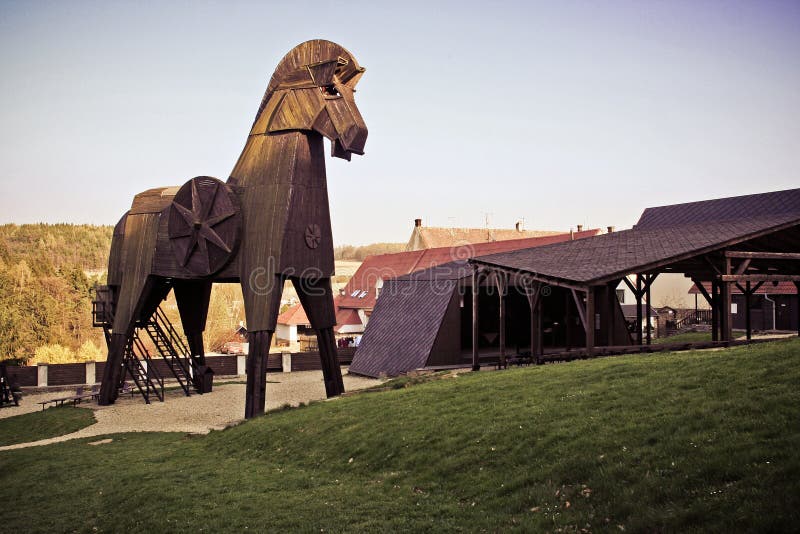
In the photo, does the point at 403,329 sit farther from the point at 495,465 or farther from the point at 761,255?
the point at 495,465

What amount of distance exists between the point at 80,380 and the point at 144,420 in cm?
1357

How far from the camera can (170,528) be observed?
10.4 metres

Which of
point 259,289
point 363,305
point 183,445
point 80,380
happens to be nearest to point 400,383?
point 259,289

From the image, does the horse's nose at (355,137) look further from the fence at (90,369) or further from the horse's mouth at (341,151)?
the fence at (90,369)

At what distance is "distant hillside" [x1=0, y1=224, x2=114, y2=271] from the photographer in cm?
13525

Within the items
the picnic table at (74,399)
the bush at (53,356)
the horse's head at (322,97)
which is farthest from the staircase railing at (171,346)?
the bush at (53,356)

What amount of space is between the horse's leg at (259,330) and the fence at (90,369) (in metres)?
11.1

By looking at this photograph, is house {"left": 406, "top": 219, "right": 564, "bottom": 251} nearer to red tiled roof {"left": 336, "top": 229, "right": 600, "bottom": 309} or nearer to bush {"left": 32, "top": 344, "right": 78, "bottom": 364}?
red tiled roof {"left": 336, "top": 229, "right": 600, "bottom": 309}

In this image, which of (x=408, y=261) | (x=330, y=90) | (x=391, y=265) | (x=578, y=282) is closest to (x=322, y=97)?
(x=330, y=90)

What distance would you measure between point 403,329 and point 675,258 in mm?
15008

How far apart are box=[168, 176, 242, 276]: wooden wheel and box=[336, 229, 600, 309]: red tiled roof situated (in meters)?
30.0

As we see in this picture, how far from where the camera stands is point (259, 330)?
20125mm

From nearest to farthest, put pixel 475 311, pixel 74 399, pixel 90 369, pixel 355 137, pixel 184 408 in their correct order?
1. pixel 355 137
2. pixel 184 408
3. pixel 74 399
4. pixel 475 311
5. pixel 90 369

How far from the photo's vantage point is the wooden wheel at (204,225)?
2089cm
